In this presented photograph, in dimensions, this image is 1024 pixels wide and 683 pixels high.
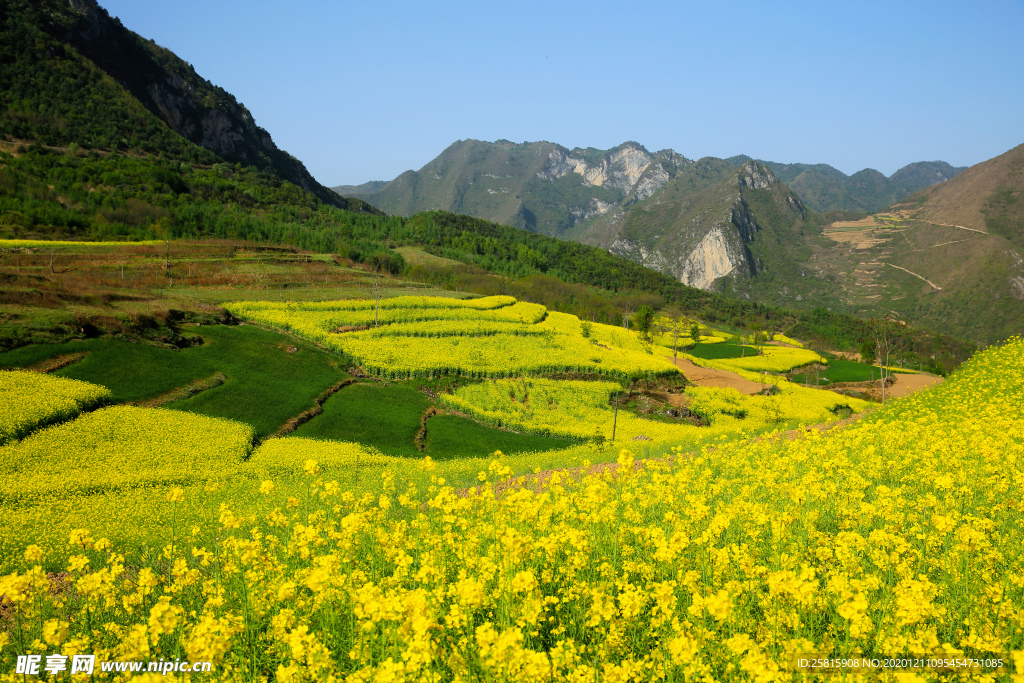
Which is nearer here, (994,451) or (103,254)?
(994,451)

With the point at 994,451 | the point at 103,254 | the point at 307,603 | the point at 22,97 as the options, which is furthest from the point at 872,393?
the point at 22,97

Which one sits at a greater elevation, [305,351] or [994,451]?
[994,451]

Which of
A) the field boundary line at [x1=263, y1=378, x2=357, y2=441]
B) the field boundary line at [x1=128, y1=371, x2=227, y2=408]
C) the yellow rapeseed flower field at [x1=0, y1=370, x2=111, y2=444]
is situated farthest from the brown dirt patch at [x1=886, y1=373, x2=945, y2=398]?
the yellow rapeseed flower field at [x1=0, y1=370, x2=111, y2=444]

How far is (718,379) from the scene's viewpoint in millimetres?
66688

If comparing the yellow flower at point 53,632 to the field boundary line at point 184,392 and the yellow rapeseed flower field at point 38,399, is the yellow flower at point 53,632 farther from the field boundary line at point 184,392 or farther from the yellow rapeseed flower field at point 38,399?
the field boundary line at point 184,392

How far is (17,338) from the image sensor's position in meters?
29.3

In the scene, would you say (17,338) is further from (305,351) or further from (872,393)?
(872,393)

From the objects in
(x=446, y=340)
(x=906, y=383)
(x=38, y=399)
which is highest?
(x=446, y=340)

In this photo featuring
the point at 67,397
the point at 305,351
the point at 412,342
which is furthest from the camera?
the point at 412,342

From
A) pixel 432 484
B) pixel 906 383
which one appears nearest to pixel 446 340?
pixel 432 484

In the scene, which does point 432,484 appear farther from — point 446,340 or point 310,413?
point 446,340

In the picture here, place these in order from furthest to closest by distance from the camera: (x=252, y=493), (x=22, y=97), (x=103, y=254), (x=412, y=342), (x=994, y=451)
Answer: (x=22, y=97) < (x=103, y=254) < (x=412, y=342) < (x=252, y=493) < (x=994, y=451)

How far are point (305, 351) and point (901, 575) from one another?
46743 millimetres

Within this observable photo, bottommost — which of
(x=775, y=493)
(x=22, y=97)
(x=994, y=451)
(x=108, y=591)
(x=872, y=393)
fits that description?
(x=872, y=393)
